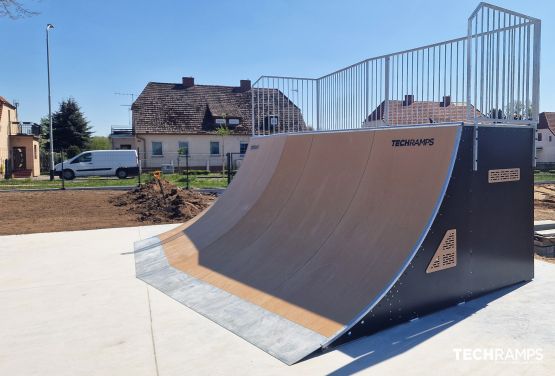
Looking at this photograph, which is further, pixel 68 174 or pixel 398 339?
pixel 68 174

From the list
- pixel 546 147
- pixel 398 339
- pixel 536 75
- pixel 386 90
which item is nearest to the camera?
pixel 398 339

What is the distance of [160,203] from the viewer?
1268 centimetres

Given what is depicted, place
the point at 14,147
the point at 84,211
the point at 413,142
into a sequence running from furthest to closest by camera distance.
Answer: the point at 14,147, the point at 84,211, the point at 413,142

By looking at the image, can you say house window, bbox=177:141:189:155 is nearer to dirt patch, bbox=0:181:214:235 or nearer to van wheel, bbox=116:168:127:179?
van wheel, bbox=116:168:127:179

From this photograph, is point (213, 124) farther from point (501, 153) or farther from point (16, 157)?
point (501, 153)

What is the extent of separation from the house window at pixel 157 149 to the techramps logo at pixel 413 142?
3241 cm

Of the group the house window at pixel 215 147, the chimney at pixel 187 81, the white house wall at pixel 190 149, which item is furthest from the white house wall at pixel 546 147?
the chimney at pixel 187 81

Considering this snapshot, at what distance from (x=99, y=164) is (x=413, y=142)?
2626 cm

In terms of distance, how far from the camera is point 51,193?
1730 cm

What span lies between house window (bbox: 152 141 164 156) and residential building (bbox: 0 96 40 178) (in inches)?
344

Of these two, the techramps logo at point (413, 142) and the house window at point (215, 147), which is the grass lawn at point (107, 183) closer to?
the house window at point (215, 147)

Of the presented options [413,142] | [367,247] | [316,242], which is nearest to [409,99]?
[413,142]

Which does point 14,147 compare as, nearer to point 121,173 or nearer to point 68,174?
point 68,174

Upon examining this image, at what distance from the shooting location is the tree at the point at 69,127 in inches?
1689
